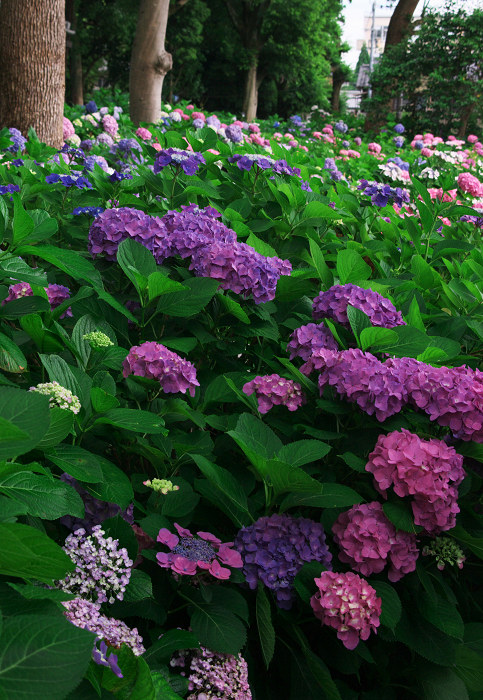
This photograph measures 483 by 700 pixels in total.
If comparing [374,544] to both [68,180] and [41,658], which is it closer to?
[41,658]

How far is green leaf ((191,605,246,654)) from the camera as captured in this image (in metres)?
1.29

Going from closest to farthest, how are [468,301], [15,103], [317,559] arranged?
[317,559]
[468,301]
[15,103]

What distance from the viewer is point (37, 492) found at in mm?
1091

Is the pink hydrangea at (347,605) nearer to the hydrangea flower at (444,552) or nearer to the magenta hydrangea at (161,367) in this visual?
the hydrangea flower at (444,552)

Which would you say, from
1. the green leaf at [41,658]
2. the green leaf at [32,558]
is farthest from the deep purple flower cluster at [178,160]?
the green leaf at [41,658]

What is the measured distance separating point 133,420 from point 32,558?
64cm

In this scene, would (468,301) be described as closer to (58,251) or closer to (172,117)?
(58,251)

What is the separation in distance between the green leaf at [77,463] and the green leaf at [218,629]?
1.19 feet

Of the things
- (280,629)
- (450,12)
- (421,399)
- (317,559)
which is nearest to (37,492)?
(317,559)

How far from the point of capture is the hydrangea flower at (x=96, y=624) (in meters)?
1.06

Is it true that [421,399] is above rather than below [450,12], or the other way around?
below

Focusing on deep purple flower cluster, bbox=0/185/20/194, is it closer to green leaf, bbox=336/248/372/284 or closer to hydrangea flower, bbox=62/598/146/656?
green leaf, bbox=336/248/372/284

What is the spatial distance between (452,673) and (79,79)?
20047mm

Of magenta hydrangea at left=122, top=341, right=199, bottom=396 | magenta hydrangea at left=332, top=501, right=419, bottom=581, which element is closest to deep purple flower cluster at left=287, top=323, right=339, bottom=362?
magenta hydrangea at left=122, top=341, right=199, bottom=396
